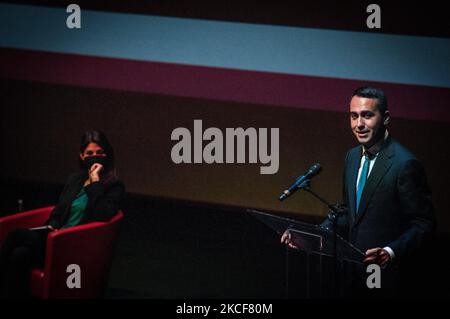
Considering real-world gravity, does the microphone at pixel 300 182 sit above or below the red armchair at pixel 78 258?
above

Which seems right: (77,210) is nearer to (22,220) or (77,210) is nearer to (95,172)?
(95,172)

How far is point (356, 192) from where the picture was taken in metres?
3.81

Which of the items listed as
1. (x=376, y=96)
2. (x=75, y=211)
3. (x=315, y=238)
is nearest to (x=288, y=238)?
(x=315, y=238)

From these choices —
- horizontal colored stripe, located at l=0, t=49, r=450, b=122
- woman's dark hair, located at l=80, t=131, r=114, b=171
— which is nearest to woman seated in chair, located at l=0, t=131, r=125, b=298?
woman's dark hair, located at l=80, t=131, r=114, b=171

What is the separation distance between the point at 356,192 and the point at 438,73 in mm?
1634

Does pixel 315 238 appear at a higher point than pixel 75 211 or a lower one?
lower

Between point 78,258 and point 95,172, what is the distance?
23.1 inches

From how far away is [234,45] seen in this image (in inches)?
220

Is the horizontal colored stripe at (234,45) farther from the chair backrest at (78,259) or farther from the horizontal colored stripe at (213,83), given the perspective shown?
the chair backrest at (78,259)

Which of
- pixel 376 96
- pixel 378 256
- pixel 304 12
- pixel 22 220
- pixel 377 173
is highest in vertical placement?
pixel 304 12

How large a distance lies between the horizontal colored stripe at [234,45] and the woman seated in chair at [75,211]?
151 cm

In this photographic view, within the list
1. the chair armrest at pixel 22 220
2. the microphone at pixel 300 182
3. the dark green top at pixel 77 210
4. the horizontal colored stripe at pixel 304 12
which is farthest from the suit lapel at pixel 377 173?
the chair armrest at pixel 22 220

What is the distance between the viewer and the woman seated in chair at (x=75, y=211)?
4281 mm

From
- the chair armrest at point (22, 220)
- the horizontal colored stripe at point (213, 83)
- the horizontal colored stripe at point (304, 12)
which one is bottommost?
the chair armrest at point (22, 220)
